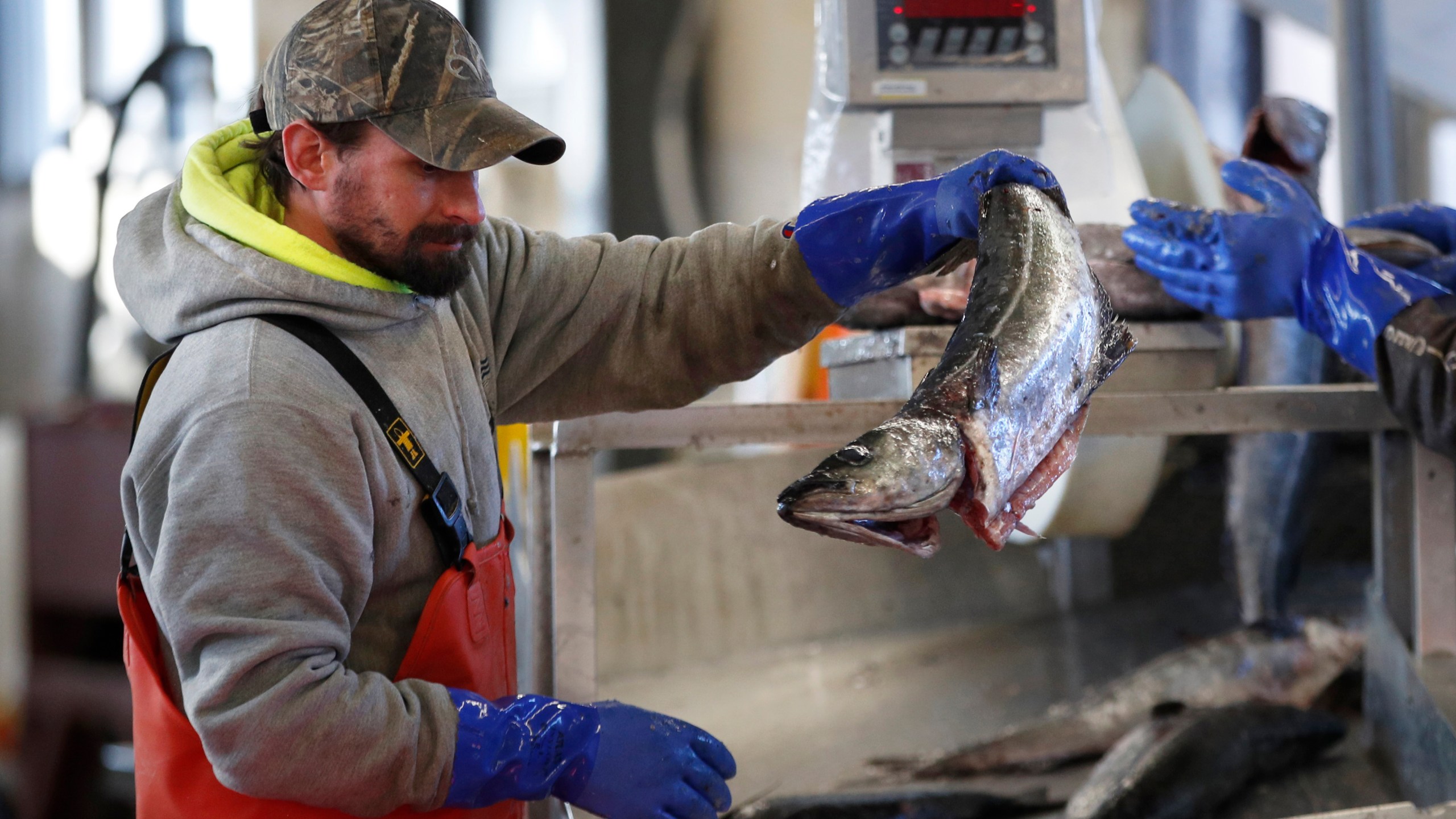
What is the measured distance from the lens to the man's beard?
119 cm

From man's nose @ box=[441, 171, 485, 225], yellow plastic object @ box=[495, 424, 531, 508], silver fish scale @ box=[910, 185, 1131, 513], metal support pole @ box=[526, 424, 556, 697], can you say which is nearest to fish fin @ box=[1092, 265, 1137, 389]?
silver fish scale @ box=[910, 185, 1131, 513]

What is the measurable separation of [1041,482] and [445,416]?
636 millimetres

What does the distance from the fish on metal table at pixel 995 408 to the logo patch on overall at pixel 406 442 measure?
499mm

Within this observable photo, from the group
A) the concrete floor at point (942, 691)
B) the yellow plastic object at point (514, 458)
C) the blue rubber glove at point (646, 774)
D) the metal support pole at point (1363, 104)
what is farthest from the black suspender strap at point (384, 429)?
the metal support pole at point (1363, 104)

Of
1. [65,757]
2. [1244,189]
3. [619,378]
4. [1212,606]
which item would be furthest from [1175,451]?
[65,757]

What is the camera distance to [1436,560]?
5.44ft

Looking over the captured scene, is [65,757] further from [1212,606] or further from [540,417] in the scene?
[1212,606]

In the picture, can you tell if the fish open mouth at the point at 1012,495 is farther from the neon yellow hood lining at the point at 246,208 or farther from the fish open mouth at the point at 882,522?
the neon yellow hood lining at the point at 246,208

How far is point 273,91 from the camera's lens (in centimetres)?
120

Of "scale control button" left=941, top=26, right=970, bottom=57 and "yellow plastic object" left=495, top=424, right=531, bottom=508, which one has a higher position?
"scale control button" left=941, top=26, right=970, bottom=57

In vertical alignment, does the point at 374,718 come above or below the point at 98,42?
below

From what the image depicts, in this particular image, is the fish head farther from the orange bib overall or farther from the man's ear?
the man's ear

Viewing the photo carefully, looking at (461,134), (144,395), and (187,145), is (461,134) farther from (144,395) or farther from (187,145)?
(187,145)

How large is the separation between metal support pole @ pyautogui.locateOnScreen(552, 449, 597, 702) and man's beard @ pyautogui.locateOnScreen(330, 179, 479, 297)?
1.18 ft
